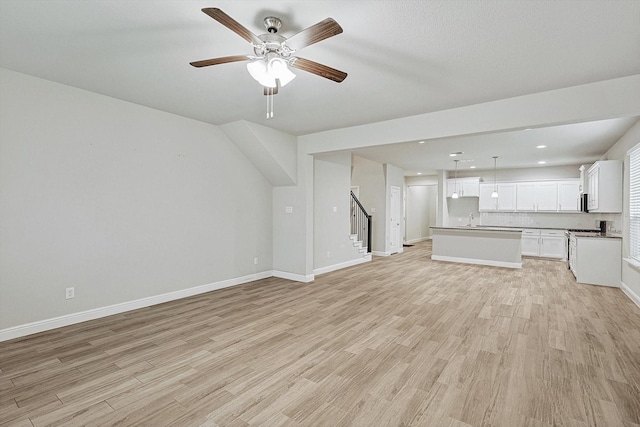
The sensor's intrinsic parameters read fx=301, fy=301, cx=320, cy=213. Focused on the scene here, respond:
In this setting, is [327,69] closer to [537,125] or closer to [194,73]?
[194,73]

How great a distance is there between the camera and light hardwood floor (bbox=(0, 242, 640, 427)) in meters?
2.10

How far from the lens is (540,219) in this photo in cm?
950

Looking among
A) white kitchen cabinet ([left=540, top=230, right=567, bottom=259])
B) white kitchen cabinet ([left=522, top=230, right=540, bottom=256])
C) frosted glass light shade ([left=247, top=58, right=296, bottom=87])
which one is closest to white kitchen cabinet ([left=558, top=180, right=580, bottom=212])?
white kitchen cabinet ([left=540, top=230, right=567, bottom=259])

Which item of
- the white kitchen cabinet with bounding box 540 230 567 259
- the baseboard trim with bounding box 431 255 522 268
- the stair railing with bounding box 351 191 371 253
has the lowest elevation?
the baseboard trim with bounding box 431 255 522 268

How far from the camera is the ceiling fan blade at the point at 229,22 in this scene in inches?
67.5

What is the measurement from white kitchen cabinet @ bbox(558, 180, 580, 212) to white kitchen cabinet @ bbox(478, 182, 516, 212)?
3.81ft

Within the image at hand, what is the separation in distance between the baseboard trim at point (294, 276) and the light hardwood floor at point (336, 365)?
3.65 ft

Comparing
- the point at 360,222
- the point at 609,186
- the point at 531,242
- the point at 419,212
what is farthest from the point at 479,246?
the point at 419,212

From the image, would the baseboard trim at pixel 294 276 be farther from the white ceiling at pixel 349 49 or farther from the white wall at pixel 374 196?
the white wall at pixel 374 196

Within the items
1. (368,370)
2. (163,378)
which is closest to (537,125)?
(368,370)

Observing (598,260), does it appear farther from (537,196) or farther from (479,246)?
(537,196)

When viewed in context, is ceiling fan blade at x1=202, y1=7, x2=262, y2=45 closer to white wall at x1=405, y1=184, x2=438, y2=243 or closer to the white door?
the white door

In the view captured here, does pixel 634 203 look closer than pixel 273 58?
No

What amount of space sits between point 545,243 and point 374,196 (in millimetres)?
5204
